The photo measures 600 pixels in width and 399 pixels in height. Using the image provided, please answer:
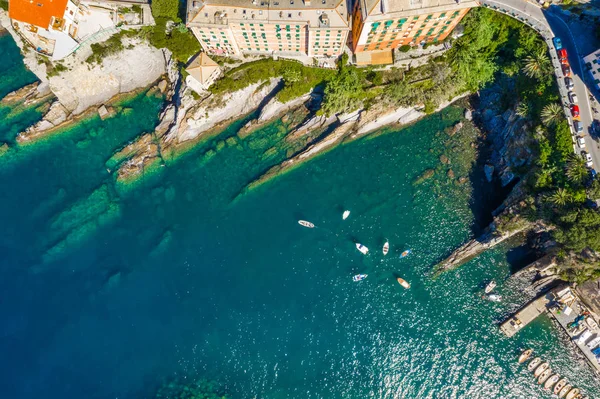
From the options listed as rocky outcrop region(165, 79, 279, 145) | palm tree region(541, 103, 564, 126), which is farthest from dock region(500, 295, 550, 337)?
rocky outcrop region(165, 79, 279, 145)

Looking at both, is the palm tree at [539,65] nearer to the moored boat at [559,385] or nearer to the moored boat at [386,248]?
the moored boat at [386,248]

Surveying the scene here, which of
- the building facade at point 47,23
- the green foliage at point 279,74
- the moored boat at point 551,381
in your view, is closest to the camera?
the building facade at point 47,23

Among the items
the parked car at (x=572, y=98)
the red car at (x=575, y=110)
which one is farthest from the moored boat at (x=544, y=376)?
the parked car at (x=572, y=98)

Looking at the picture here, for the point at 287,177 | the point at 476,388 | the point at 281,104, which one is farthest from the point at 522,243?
the point at 281,104

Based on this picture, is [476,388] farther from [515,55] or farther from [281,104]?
[281,104]

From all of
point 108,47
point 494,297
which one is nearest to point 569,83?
point 494,297

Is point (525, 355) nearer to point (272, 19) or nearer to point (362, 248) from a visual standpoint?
point (362, 248)

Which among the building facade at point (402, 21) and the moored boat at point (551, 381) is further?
the moored boat at point (551, 381)
